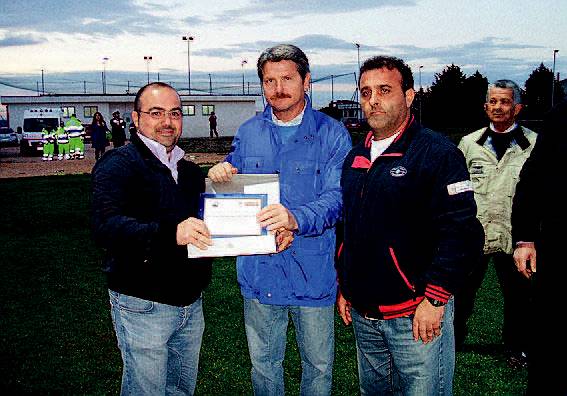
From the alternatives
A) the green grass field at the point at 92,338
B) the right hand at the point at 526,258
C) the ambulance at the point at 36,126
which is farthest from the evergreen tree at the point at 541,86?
the right hand at the point at 526,258

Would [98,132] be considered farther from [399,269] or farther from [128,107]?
[128,107]

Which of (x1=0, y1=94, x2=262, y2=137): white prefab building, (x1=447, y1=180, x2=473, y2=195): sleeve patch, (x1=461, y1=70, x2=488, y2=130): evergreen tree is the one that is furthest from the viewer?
(x1=461, y1=70, x2=488, y2=130): evergreen tree

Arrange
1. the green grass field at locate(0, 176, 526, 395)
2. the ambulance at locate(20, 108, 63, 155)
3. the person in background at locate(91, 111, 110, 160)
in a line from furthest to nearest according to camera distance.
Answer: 1. the ambulance at locate(20, 108, 63, 155)
2. the person in background at locate(91, 111, 110, 160)
3. the green grass field at locate(0, 176, 526, 395)

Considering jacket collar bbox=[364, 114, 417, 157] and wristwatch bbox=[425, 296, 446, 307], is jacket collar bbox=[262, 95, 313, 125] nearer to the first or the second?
jacket collar bbox=[364, 114, 417, 157]

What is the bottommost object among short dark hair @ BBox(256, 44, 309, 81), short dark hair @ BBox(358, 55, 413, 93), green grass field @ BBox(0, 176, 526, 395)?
green grass field @ BBox(0, 176, 526, 395)

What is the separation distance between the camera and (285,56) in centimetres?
324

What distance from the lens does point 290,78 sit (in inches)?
129

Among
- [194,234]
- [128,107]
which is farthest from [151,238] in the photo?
[128,107]

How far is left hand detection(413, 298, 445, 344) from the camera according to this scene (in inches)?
110

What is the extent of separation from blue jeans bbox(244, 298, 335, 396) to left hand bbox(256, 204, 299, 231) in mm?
686

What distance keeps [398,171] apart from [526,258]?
1.08m

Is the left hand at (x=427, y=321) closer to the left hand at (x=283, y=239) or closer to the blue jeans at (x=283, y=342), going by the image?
Answer: the blue jeans at (x=283, y=342)

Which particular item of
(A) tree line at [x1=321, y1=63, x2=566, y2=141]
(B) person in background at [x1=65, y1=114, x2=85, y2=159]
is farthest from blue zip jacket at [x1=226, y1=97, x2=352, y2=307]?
(A) tree line at [x1=321, y1=63, x2=566, y2=141]

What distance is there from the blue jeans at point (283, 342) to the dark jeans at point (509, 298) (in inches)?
89.6
